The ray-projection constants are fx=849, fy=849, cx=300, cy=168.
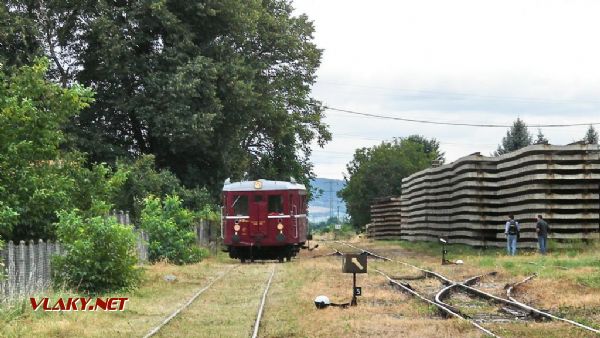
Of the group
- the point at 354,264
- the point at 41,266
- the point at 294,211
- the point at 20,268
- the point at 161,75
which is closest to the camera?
the point at 20,268

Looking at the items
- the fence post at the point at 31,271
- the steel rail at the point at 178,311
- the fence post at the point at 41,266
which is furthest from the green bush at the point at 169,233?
the fence post at the point at 31,271

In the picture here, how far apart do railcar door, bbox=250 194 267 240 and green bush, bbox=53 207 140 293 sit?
11469mm

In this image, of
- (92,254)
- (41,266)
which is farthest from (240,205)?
(41,266)

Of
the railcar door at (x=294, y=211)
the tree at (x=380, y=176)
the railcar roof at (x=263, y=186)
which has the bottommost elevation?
the railcar door at (x=294, y=211)

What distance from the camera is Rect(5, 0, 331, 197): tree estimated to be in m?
34.3

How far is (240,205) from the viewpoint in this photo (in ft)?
95.5

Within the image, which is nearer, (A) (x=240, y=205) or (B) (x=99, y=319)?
(B) (x=99, y=319)

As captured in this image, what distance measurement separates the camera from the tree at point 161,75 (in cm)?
3431

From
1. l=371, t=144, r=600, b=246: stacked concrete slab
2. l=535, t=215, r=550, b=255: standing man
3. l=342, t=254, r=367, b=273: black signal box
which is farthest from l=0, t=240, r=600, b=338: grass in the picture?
l=371, t=144, r=600, b=246: stacked concrete slab

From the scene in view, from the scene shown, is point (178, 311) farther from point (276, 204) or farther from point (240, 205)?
point (240, 205)

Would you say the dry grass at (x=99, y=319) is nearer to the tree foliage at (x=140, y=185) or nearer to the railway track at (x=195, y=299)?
the railway track at (x=195, y=299)

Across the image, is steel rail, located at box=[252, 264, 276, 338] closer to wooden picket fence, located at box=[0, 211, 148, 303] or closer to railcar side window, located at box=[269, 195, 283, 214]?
wooden picket fence, located at box=[0, 211, 148, 303]

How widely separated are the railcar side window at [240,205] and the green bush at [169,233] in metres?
1.59

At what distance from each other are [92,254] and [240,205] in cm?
1246
